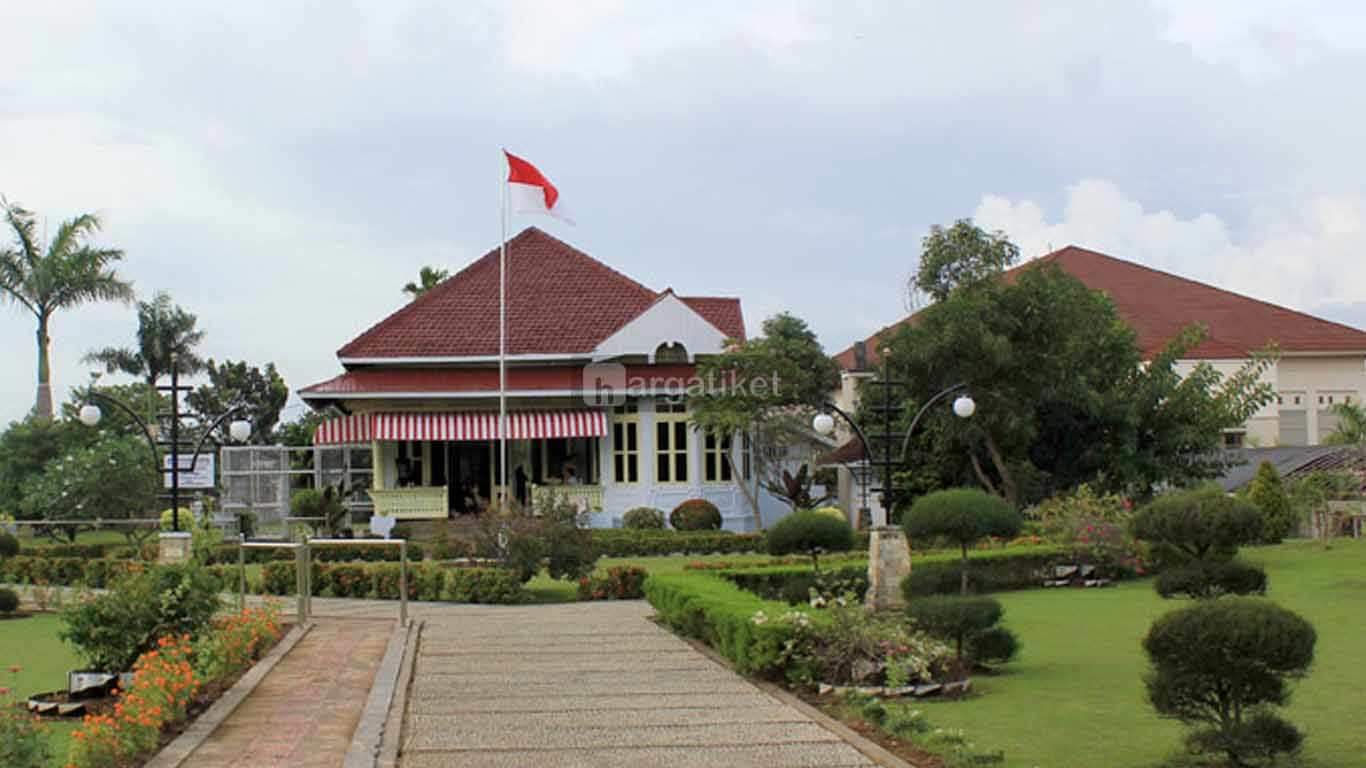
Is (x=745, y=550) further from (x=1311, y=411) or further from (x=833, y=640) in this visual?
(x=1311, y=411)

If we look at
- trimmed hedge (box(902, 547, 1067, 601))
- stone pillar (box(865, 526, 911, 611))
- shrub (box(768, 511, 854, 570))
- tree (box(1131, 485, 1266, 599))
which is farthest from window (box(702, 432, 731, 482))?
stone pillar (box(865, 526, 911, 611))

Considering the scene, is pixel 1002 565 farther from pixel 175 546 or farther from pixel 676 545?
pixel 175 546

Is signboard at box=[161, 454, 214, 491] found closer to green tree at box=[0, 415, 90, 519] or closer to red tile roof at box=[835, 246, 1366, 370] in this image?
green tree at box=[0, 415, 90, 519]

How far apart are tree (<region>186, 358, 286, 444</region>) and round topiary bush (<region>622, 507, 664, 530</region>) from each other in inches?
1095

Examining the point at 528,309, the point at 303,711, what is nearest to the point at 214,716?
the point at 303,711

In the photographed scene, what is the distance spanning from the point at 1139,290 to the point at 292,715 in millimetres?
39594

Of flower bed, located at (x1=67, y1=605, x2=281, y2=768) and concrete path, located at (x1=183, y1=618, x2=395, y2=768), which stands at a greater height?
flower bed, located at (x1=67, y1=605, x2=281, y2=768)

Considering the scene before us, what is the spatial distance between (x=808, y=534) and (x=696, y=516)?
43.2 feet

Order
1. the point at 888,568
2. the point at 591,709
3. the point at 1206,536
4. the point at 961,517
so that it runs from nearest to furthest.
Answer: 1. the point at 591,709
2. the point at 888,568
3. the point at 1206,536
4. the point at 961,517

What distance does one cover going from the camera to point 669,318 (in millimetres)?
34500

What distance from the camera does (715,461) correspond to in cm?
3491

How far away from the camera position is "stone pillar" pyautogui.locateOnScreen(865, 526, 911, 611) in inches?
642

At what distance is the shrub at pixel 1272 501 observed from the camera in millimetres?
27828

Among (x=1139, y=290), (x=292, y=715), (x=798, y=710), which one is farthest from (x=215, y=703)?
(x=1139, y=290)
